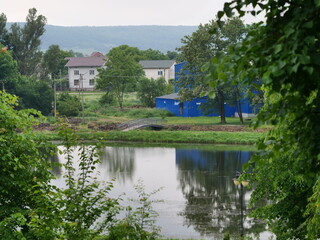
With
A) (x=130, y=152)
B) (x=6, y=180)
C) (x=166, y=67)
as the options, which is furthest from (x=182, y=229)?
(x=166, y=67)

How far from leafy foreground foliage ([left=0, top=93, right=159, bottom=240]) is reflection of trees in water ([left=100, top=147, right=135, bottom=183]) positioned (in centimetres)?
2055

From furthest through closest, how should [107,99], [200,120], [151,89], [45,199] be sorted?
[151,89], [107,99], [200,120], [45,199]

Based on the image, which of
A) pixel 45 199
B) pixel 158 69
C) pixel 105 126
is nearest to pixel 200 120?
pixel 105 126

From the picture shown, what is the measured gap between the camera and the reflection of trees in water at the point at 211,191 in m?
23.3

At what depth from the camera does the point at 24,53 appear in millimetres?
85125

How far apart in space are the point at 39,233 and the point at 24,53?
7884cm

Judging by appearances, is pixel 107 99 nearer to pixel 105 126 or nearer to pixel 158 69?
pixel 105 126

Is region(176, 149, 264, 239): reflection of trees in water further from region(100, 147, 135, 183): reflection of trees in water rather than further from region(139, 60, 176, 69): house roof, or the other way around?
region(139, 60, 176, 69): house roof

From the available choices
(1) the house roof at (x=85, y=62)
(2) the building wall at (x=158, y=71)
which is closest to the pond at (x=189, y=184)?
(1) the house roof at (x=85, y=62)

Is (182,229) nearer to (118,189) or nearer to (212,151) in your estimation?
(118,189)

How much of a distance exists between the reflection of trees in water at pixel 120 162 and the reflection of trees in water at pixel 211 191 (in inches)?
126

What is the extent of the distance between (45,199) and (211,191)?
20769 millimetres

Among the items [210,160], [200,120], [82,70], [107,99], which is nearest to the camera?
[210,160]

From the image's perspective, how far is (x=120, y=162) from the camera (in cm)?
3928
